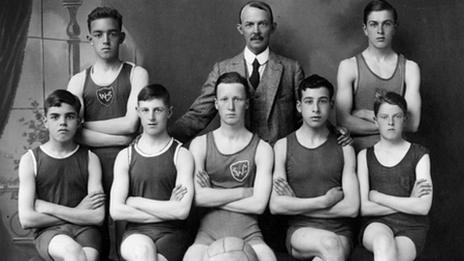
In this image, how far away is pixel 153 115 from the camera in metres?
4.32

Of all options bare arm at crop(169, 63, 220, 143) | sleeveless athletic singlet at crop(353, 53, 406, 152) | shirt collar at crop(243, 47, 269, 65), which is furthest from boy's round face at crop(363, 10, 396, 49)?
bare arm at crop(169, 63, 220, 143)

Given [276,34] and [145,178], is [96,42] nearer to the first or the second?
[145,178]

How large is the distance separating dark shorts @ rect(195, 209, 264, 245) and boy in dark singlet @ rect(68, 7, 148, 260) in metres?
0.76

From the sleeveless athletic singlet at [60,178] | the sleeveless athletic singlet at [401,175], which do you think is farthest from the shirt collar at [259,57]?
the sleeveless athletic singlet at [60,178]

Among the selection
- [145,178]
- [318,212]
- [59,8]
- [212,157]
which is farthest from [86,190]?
[59,8]

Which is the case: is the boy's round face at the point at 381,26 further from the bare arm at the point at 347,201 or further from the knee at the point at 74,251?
the knee at the point at 74,251

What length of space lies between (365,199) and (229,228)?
0.82 meters

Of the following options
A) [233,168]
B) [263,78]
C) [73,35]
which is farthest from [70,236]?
[73,35]

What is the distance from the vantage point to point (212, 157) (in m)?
4.40

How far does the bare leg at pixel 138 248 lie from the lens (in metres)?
3.99

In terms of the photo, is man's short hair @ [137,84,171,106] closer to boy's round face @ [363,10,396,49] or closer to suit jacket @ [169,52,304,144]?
suit jacket @ [169,52,304,144]

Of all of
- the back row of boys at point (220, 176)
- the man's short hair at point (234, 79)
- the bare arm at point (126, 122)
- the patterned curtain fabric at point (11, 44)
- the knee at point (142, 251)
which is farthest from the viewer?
the patterned curtain fabric at point (11, 44)

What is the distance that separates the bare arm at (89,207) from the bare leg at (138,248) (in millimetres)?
293

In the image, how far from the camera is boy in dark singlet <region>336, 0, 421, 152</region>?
15.3 feet
